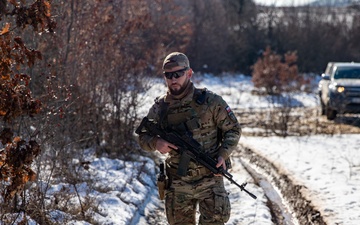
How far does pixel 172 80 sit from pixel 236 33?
132ft

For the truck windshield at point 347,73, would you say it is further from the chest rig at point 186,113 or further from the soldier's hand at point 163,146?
the soldier's hand at point 163,146

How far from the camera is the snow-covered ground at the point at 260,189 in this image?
7.58m

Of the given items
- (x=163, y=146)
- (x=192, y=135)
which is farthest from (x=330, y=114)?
(x=163, y=146)

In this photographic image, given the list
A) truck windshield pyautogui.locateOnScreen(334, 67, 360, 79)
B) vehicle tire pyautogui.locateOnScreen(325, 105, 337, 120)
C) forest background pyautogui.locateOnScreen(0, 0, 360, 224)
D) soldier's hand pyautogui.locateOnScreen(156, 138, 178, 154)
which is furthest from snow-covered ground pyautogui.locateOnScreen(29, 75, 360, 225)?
truck windshield pyautogui.locateOnScreen(334, 67, 360, 79)

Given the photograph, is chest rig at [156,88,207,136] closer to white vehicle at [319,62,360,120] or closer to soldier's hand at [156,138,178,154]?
soldier's hand at [156,138,178,154]

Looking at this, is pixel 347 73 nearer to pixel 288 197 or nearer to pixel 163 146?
pixel 288 197

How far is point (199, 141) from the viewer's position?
16.6 ft

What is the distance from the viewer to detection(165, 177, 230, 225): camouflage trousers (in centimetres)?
500

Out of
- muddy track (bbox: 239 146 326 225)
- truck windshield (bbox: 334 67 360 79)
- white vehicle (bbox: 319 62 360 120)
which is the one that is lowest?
muddy track (bbox: 239 146 326 225)

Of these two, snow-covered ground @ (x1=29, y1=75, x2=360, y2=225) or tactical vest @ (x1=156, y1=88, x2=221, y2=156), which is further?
snow-covered ground @ (x1=29, y1=75, x2=360, y2=225)

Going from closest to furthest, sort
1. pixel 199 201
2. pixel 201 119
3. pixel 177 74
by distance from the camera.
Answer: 1. pixel 177 74
2. pixel 201 119
3. pixel 199 201

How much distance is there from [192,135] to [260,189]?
198 inches

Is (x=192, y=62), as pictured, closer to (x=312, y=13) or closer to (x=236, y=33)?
(x=236, y=33)

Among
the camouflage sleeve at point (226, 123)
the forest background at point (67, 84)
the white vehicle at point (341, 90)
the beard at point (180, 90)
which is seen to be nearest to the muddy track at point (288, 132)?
the white vehicle at point (341, 90)
